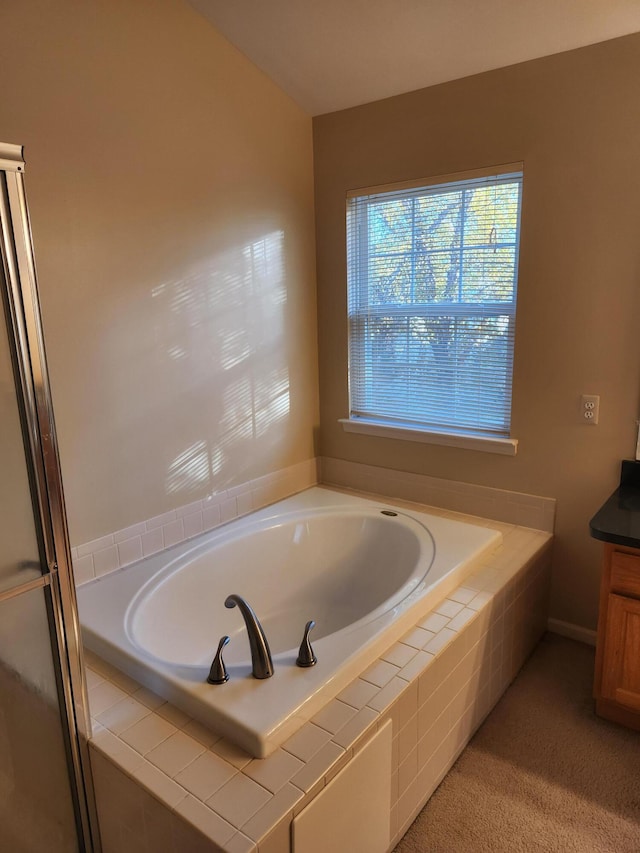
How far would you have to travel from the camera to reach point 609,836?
5.53 ft

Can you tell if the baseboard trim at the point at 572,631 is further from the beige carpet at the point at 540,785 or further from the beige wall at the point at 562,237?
the beige carpet at the point at 540,785

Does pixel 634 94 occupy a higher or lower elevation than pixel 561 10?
lower

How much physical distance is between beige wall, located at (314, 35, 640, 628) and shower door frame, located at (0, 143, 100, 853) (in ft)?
6.19

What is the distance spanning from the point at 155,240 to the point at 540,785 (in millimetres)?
2298

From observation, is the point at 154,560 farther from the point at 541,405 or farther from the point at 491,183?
the point at 491,183

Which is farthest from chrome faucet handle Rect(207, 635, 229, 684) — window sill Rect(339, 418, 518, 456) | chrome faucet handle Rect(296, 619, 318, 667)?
window sill Rect(339, 418, 518, 456)

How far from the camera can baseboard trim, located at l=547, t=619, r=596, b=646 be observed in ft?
8.34

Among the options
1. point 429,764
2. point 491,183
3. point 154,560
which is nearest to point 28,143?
point 154,560

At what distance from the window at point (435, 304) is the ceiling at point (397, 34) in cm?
43

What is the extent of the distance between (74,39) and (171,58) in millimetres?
411

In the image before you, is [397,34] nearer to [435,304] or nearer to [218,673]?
[435,304]

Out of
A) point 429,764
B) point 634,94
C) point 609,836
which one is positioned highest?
point 634,94

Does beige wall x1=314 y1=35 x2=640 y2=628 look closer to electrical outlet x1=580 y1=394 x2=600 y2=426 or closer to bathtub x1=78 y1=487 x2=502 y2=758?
electrical outlet x1=580 y1=394 x2=600 y2=426

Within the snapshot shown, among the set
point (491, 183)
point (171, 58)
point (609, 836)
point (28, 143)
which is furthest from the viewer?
point (491, 183)
